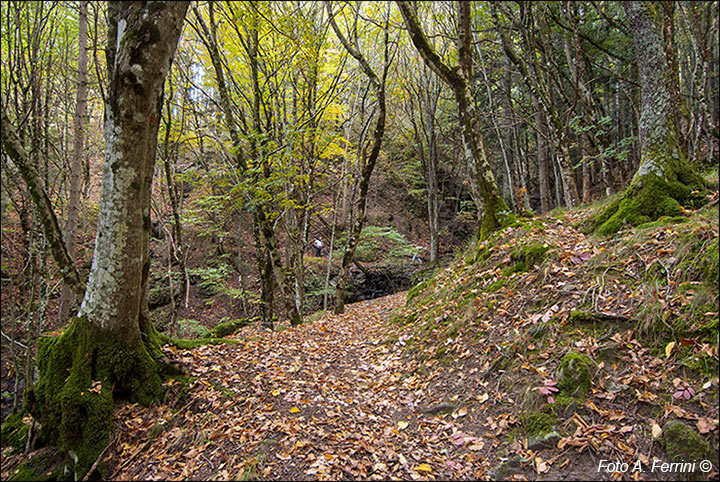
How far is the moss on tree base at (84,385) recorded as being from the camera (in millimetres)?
3029

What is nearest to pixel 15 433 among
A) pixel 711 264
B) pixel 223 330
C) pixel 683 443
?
pixel 223 330

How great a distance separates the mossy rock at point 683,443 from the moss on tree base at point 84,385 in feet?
14.7

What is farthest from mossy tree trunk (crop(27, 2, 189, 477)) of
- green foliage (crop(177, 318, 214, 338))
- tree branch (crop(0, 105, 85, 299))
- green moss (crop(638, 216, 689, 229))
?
green foliage (crop(177, 318, 214, 338))

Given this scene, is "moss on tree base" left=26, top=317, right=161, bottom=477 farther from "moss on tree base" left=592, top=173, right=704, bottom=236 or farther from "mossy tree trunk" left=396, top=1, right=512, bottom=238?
"moss on tree base" left=592, top=173, right=704, bottom=236

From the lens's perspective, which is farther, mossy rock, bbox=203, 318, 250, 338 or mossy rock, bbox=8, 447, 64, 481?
mossy rock, bbox=203, 318, 250, 338

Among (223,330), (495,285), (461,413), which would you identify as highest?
(495,285)

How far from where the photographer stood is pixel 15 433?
132 inches

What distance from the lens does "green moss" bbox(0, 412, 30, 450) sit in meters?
3.27

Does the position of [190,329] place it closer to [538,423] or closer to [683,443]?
[538,423]

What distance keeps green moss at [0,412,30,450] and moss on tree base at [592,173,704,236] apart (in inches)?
273

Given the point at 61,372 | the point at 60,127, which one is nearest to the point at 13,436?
the point at 61,372

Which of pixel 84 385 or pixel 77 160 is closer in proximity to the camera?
pixel 84 385

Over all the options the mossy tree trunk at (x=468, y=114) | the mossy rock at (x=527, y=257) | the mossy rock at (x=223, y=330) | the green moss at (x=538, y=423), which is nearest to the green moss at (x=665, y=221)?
the mossy rock at (x=527, y=257)

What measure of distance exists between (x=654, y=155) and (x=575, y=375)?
360 cm
